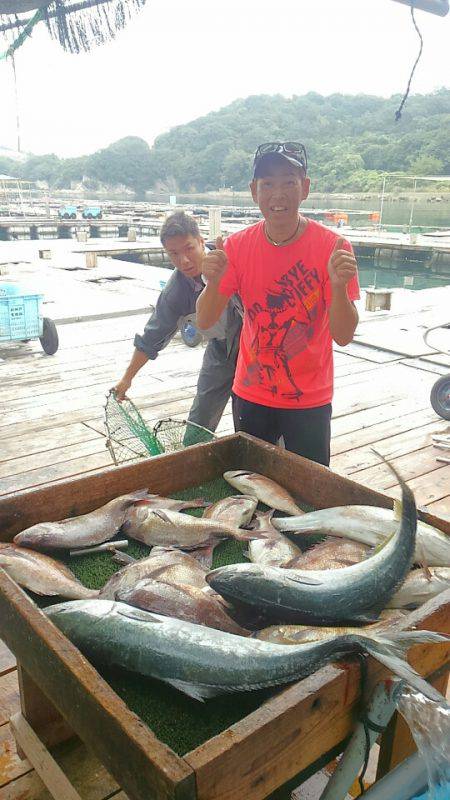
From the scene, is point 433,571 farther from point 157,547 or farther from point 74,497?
point 74,497

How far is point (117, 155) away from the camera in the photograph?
102 m

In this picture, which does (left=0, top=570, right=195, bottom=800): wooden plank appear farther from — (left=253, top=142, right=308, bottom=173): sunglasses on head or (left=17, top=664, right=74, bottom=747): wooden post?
(left=253, top=142, right=308, bottom=173): sunglasses on head

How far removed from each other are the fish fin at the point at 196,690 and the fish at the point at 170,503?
Result: 920 millimetres

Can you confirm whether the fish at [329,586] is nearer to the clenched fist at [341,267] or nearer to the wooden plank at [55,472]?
the clenched fist at [341,267]

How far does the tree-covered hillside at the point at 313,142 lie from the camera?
5425 cm

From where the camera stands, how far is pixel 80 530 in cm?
209

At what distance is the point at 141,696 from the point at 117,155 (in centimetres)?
11100

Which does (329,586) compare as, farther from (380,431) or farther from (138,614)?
(380,431)

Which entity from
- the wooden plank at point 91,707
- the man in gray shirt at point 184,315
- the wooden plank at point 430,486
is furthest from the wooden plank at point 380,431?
the wooden plank at point 91,707

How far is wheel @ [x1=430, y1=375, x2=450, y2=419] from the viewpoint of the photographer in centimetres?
536

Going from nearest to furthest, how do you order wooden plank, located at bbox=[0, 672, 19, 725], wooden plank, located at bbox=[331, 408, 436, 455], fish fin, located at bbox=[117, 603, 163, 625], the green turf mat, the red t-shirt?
the green turf mat, fish fin, located at bbox=[117, 603, 163, 625], wooden plank, located at bbox=[0, 672, 19, 725], the red t-shirt, wooden plank, located at bbox=[331, 408, 436, 455]

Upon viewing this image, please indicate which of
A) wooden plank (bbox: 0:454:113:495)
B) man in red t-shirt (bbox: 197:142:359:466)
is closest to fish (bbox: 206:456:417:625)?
man in red t-shirt (bbox: 197:142:359:466)

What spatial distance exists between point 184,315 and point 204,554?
6.36 feet

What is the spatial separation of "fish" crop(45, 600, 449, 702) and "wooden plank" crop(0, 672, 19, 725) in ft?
3.75
